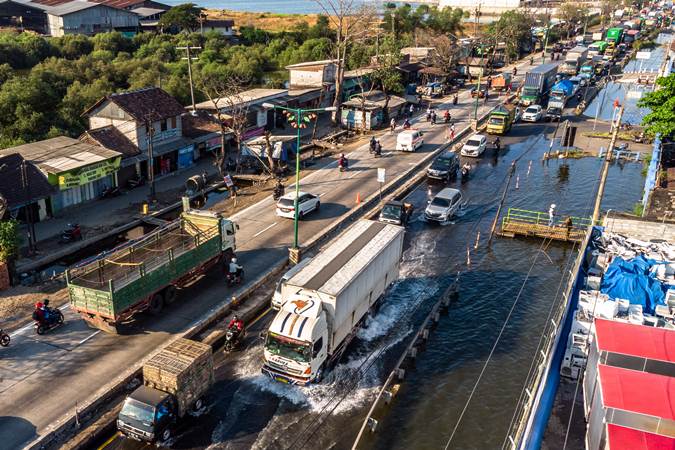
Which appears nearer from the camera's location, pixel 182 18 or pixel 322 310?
pixel 322 310

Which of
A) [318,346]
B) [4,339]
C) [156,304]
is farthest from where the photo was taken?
[156,304]

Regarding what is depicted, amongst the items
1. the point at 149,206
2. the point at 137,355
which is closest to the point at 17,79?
the point at 149,206

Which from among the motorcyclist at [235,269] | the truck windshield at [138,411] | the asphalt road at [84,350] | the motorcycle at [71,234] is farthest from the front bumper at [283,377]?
the motorcycle at [71,234]

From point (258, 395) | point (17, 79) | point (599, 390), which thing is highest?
point (17, 79)

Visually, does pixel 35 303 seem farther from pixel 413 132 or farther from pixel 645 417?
pixel 413 132

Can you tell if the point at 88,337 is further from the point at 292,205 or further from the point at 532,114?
the point at 532,114

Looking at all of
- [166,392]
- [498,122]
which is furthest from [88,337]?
[498,122]
